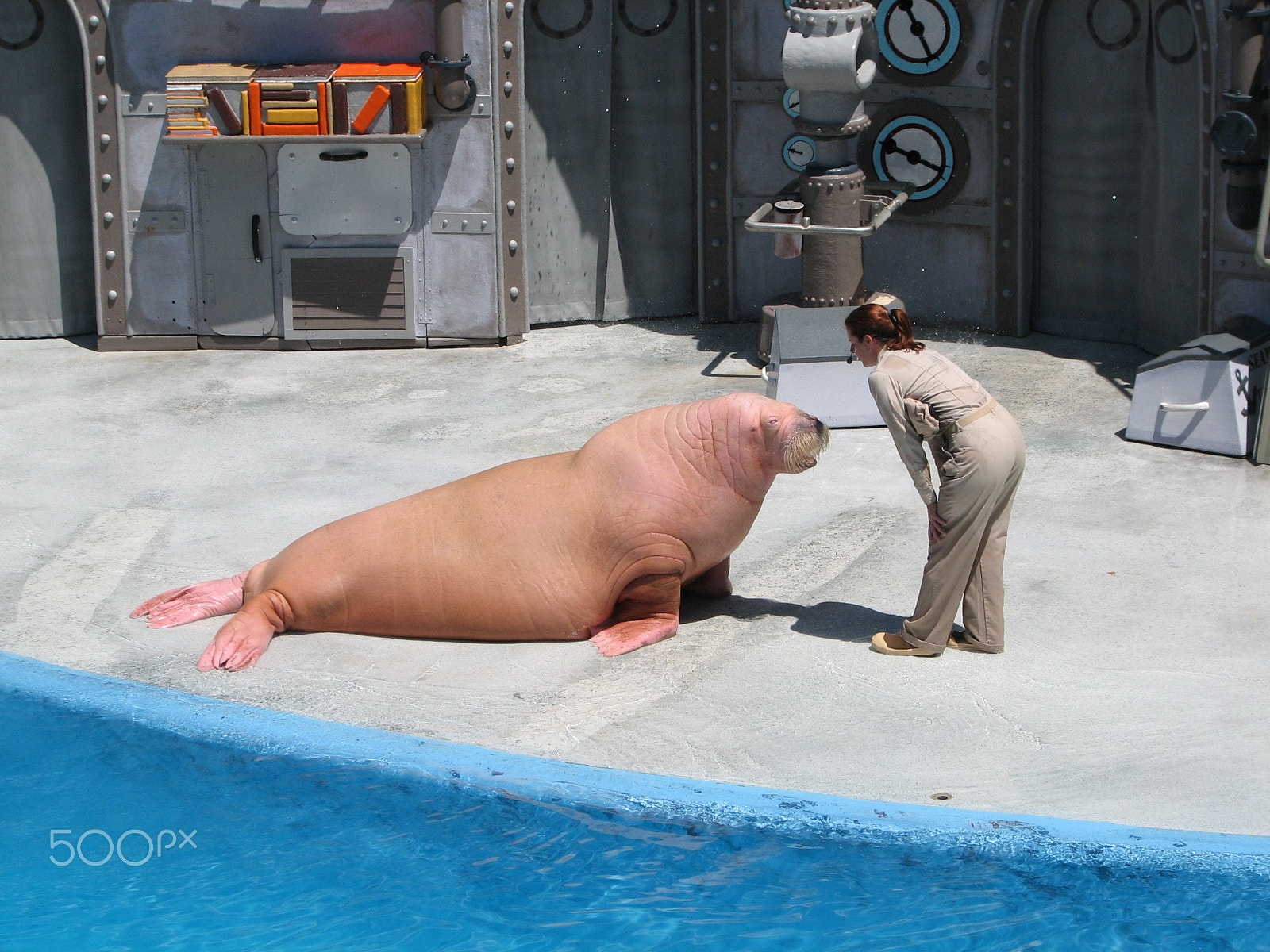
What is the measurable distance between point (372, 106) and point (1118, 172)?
480 centimetres

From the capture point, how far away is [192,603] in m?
6.07

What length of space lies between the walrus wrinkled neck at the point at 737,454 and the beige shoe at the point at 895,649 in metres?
0.69

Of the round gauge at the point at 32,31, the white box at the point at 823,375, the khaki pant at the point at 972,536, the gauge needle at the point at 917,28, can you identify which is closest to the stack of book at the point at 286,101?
the round gauge at the point at 32,31

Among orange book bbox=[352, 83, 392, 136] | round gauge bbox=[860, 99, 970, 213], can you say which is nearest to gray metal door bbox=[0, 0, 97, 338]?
orange book bbox=[352, 83, 392, 136]

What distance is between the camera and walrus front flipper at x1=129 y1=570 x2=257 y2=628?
19.7ft

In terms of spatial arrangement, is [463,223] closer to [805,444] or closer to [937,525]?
[805,444]

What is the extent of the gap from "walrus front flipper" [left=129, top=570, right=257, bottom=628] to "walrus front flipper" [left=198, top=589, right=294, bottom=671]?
14 centimetres

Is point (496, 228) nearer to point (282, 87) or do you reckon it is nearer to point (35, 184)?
point (282, 87)

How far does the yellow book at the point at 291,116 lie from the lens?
9.46 meters

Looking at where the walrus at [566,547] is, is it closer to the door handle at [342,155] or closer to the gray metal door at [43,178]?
the door handle at [342,155]

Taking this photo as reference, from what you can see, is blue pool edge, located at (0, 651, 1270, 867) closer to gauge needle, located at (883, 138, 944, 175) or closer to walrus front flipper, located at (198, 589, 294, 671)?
walrus front flipper, located at (198, 589, 294, 671)

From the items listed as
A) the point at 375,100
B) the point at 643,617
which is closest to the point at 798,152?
the point at 375,100

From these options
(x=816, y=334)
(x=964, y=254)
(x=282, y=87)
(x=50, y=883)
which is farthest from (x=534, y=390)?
(x=50, y=883)

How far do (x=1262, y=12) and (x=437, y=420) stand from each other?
482 centimetres
